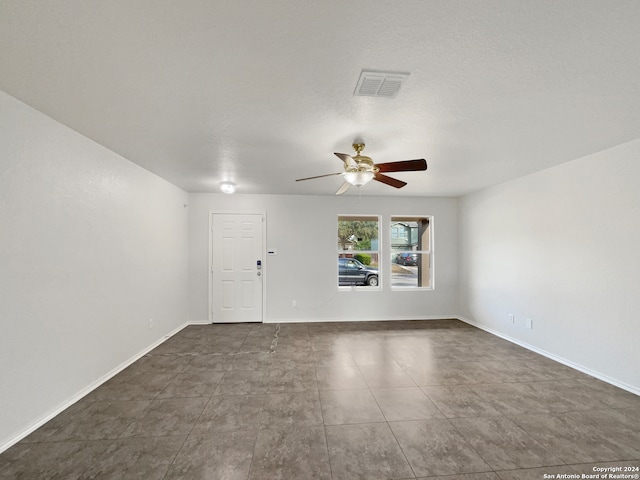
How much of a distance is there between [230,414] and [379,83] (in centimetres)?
275

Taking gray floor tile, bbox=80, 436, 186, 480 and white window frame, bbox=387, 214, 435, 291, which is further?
white window frame, bbox=387, 214, 435, 291

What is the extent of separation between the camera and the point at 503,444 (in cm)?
193

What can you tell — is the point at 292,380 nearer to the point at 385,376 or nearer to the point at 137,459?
the point at 385,376

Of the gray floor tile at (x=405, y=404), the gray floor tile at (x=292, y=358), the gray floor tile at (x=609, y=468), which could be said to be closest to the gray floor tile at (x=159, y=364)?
the gray floor tile at (x=292, y=358)

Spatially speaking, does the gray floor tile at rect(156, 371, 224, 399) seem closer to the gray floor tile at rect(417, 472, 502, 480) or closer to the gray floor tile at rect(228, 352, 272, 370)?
the gray floor tile at rect(228, 352, 272, 370)

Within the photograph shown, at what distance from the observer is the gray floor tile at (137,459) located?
1.67 meters

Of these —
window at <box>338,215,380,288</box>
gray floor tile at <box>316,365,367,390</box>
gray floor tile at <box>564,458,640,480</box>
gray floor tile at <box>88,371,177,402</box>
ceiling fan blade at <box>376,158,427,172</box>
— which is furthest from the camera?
window at <box>338,215,380,288</box>

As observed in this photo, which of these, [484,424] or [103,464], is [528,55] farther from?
[103,464]

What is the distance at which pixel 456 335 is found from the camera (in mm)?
4344

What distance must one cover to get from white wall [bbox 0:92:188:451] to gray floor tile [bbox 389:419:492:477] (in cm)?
276

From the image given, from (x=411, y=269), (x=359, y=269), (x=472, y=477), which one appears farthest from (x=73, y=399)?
(x=411, y=269)

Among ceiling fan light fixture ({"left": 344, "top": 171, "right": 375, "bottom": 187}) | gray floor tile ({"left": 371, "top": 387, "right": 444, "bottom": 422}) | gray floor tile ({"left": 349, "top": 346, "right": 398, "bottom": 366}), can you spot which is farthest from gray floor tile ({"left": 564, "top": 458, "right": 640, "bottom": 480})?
ceiling fan light fixture ({"left": 344, "top": 171, "right": 375, "bottom": 187})

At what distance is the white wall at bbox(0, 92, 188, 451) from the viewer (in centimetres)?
188

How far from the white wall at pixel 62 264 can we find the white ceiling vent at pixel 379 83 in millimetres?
2382
